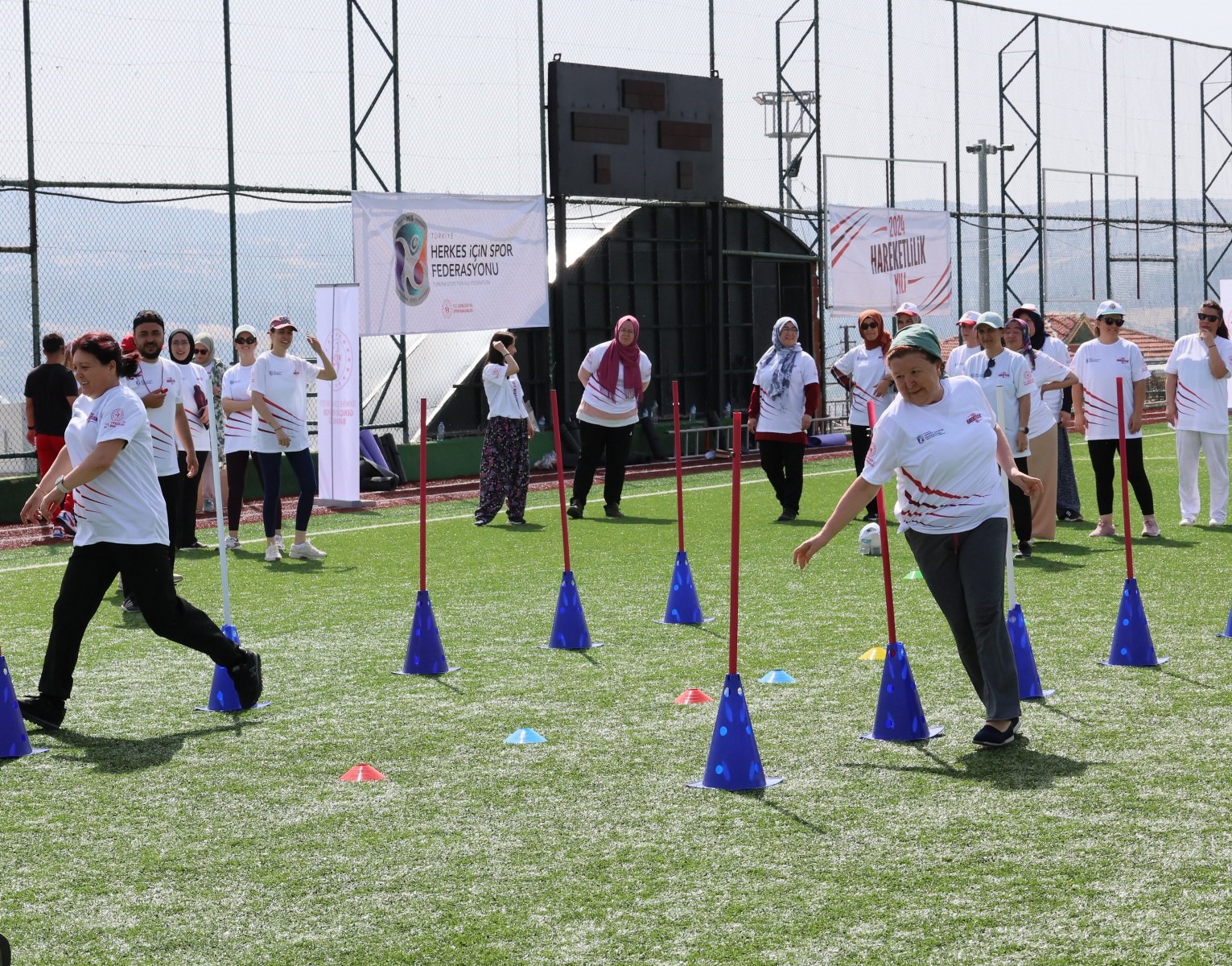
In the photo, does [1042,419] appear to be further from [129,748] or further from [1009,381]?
[129,748]

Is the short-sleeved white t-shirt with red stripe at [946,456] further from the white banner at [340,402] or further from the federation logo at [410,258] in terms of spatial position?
the federation logo at [410,258]

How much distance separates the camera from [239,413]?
13.5 metres

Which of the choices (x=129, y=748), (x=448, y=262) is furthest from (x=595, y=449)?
(x=129, y=748)

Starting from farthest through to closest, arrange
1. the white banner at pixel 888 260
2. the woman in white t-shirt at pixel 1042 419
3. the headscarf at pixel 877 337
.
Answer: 1. the white banner at pixel 888 260
2. the headscarf at pixel 877 337
3. the woman in white t-shirt at pixel 1042 419

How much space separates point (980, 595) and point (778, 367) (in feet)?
28.7

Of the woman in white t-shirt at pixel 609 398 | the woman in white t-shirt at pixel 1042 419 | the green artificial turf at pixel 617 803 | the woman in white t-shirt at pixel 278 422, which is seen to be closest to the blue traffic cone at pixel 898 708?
the green artificial turf at pixel 617 803

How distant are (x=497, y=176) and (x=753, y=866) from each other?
61.5ft

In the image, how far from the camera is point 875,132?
1163 inches

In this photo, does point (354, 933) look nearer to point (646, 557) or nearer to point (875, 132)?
point (646, 557)

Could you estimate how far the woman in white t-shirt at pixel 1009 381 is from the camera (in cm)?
1167

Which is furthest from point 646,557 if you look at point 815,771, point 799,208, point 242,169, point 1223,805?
point 799,208

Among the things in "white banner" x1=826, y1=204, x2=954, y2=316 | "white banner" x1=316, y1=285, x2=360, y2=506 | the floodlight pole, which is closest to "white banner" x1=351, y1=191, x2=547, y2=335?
"white banner" x1=316, y1=285, x2=360, y2=506

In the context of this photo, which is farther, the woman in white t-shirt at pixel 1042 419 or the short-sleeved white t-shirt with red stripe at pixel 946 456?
the woman in white t-shirt at pixel 1042 419

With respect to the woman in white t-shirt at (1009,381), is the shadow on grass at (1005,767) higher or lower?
lower
